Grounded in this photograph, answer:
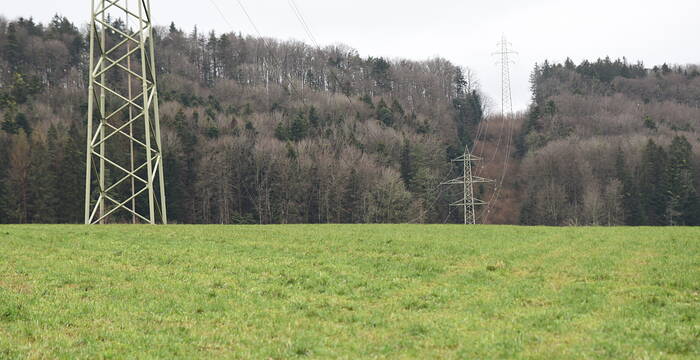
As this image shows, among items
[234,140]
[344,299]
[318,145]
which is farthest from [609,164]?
[344,299]

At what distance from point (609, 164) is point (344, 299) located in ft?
422

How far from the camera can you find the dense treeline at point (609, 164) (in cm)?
11212

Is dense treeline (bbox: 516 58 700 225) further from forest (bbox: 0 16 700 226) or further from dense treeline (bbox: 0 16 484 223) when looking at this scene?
dense treeline (bbox: 0 16 484 223)

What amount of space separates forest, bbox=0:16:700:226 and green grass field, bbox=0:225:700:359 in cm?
6821

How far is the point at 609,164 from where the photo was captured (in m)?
132

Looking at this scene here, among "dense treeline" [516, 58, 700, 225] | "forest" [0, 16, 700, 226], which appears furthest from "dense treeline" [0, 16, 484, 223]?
"dense treeline" [516, 58, 700, 225]

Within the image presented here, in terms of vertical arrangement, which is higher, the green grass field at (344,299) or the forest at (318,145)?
the forest at (318,145)

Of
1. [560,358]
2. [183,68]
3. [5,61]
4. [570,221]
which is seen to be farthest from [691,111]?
[560,358]

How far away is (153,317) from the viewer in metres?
14.5

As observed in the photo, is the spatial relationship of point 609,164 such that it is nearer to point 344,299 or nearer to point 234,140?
point 234,140

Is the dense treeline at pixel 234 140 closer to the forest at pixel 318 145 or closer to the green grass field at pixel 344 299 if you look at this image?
the forest at pixel 318 145

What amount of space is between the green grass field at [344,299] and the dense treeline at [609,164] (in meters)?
92.4

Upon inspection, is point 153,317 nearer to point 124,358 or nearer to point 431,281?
point 124,358

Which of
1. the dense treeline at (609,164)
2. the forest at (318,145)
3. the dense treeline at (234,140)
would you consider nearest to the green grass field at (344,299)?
the dense treeline at (234,140)
